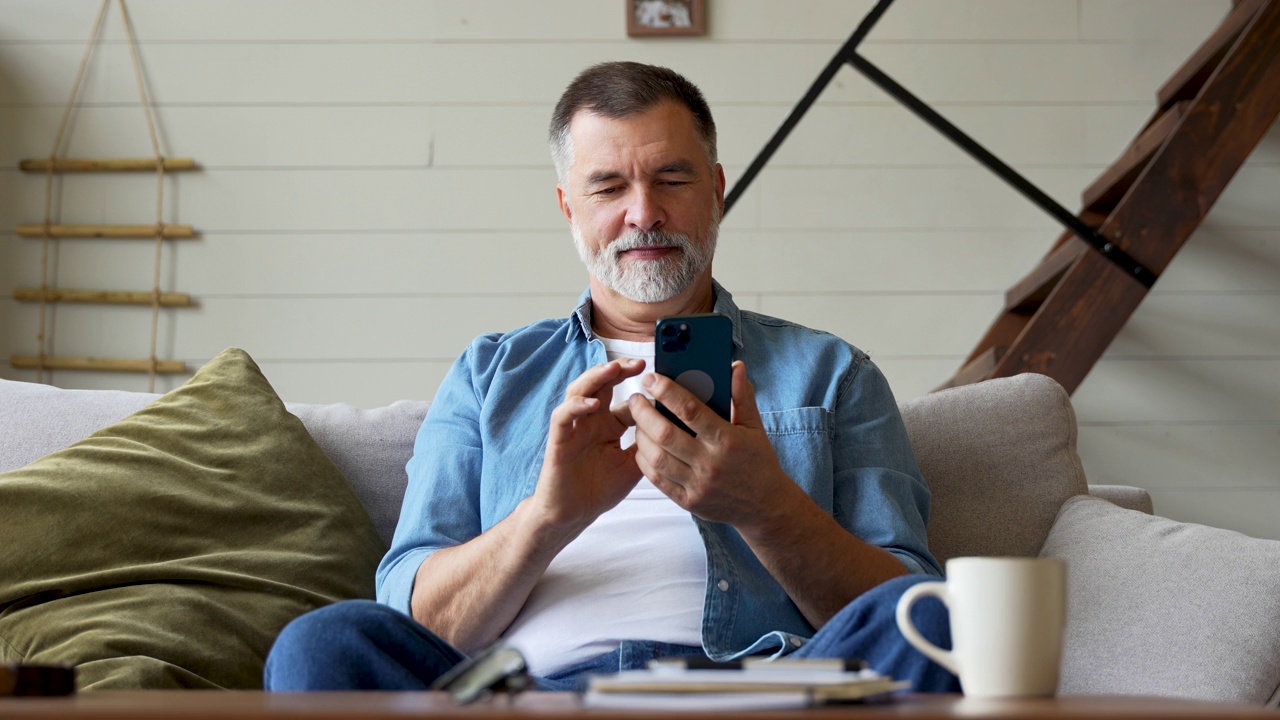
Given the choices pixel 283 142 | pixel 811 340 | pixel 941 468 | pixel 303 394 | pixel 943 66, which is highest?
pixel 943 66

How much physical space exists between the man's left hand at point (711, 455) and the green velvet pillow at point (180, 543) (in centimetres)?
64

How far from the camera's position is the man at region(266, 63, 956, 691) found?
1153 millimetres

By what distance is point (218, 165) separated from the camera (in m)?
2.90

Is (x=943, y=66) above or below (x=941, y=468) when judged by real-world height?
above

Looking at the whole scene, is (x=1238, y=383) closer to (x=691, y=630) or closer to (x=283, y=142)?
(x=691, y=630)

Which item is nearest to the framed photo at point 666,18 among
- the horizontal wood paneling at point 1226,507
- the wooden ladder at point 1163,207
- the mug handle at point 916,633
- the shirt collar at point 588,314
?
the wooden ladder at point 1163,207

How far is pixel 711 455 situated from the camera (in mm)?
1189

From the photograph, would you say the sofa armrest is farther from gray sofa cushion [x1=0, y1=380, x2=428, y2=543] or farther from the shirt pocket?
gray sofa cushion [x1=0, y1=380, x2=428, y2=543]

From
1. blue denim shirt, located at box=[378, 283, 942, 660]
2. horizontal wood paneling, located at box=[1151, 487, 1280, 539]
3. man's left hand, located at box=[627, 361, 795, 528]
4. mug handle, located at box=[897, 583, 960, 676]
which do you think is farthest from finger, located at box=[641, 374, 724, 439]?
horizontal wood paneling, located at box=[1151, 487, 1280, 539]

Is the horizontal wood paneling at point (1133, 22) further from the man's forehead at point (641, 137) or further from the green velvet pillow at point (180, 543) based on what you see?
the green velvet pillow at point (180, 543)

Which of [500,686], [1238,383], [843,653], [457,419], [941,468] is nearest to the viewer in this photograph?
[500,686]

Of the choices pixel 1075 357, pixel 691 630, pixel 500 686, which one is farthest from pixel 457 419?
pixel 1075 357

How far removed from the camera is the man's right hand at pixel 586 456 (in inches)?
46.9

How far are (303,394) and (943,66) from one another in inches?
69.4
